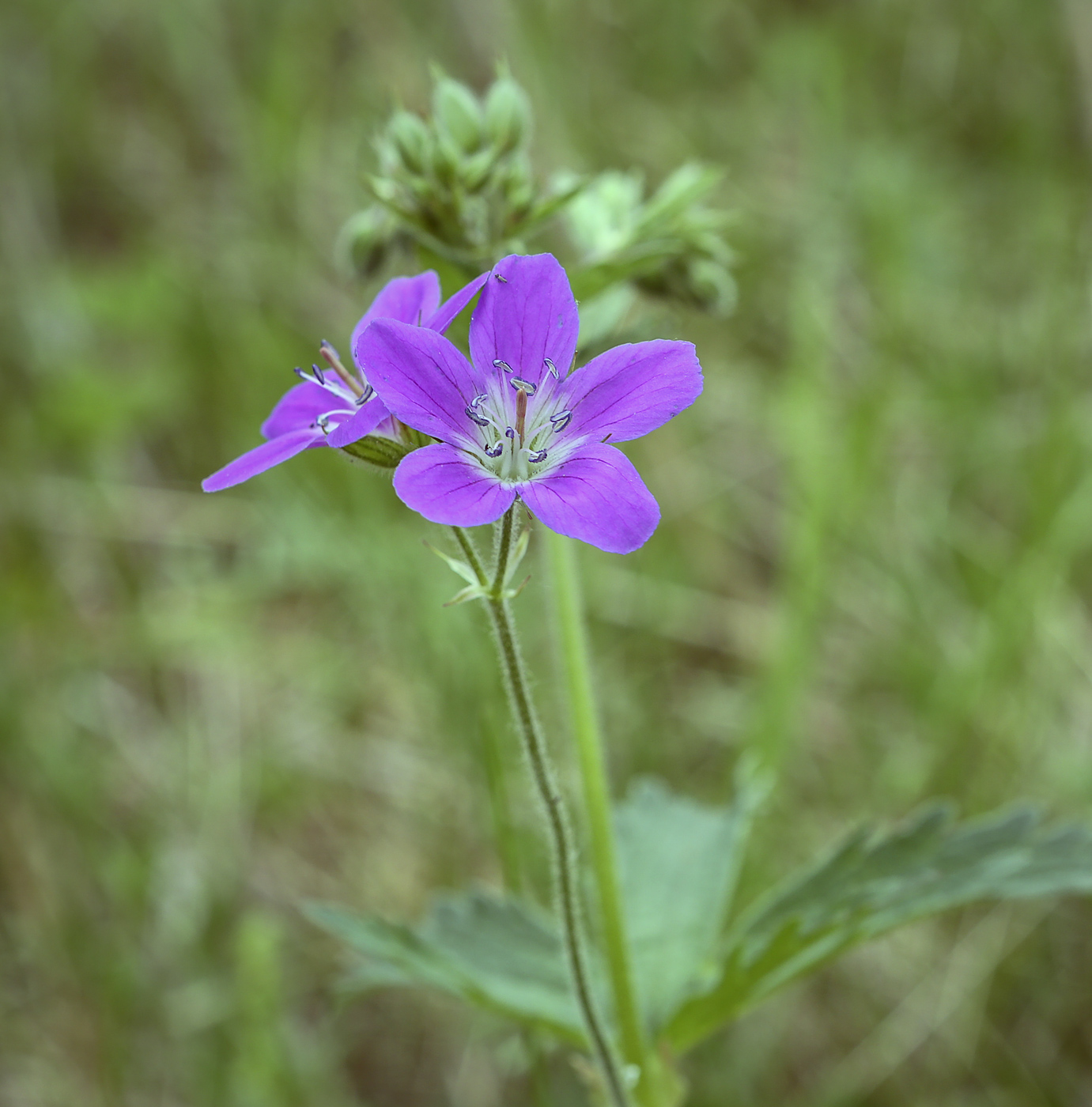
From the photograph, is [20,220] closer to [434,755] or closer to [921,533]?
[434,755]

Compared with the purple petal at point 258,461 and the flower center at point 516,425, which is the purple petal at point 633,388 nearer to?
the flower center at point 516,425

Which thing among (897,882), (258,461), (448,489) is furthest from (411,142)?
(897,882)

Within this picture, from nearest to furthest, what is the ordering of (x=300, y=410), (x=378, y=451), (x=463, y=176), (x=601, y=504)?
(x=601, y=504) → (x=378, y=451) → (x=300, y=410) → (x=463, y=176)

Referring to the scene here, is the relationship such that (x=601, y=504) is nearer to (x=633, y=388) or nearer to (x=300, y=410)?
(x=633, y=388)

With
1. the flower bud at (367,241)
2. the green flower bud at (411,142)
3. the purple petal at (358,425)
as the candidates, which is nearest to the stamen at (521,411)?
the purple petal at (358,425)

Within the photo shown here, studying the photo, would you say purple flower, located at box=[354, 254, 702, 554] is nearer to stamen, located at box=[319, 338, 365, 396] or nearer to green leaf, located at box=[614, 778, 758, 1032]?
stamen, located at box=[319, 338, 365, 396]

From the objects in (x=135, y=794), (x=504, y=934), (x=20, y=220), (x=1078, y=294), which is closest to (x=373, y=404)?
(x=504, y=934)
